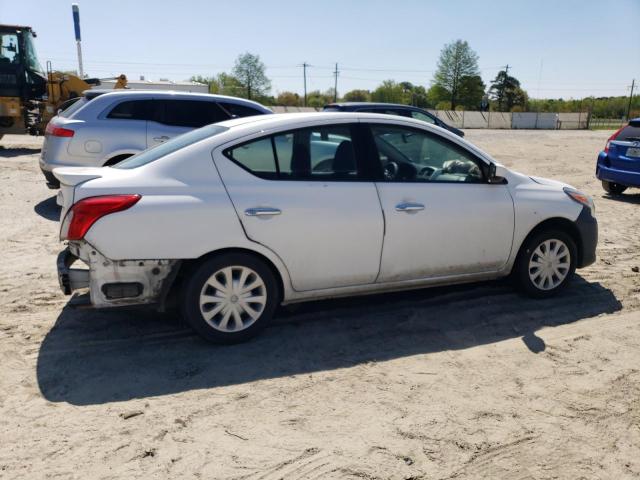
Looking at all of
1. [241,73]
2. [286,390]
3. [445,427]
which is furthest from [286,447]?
[241,73]

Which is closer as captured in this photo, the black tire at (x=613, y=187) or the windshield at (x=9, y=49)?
the black tire at (x=613, y=187)

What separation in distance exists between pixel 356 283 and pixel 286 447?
69.2 inches

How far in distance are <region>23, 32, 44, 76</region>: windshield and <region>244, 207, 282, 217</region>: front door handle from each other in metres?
16.6

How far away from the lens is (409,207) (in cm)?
454

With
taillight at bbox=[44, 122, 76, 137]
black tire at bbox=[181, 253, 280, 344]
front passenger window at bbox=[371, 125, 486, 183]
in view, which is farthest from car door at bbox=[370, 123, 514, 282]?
taillight at bbox=[44, 122, 76, 137]

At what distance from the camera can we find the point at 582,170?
15852 mm

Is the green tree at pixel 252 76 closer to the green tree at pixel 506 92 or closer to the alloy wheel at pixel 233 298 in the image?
the green tree at pixel 506 92

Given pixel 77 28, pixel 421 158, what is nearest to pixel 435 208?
pixel 421 158

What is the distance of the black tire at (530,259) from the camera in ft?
16.8

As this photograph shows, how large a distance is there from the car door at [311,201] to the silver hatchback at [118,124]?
15.5ft

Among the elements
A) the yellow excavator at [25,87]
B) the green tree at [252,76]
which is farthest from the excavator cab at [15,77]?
the green tree at [252,76]

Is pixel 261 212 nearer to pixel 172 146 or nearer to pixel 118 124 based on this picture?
pixel 172 146

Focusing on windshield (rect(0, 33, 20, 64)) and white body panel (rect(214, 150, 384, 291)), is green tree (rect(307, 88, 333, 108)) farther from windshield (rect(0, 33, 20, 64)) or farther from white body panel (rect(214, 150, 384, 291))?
white body panel (rect(214, 150, 384, 291))

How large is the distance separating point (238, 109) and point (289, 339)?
569 cm
